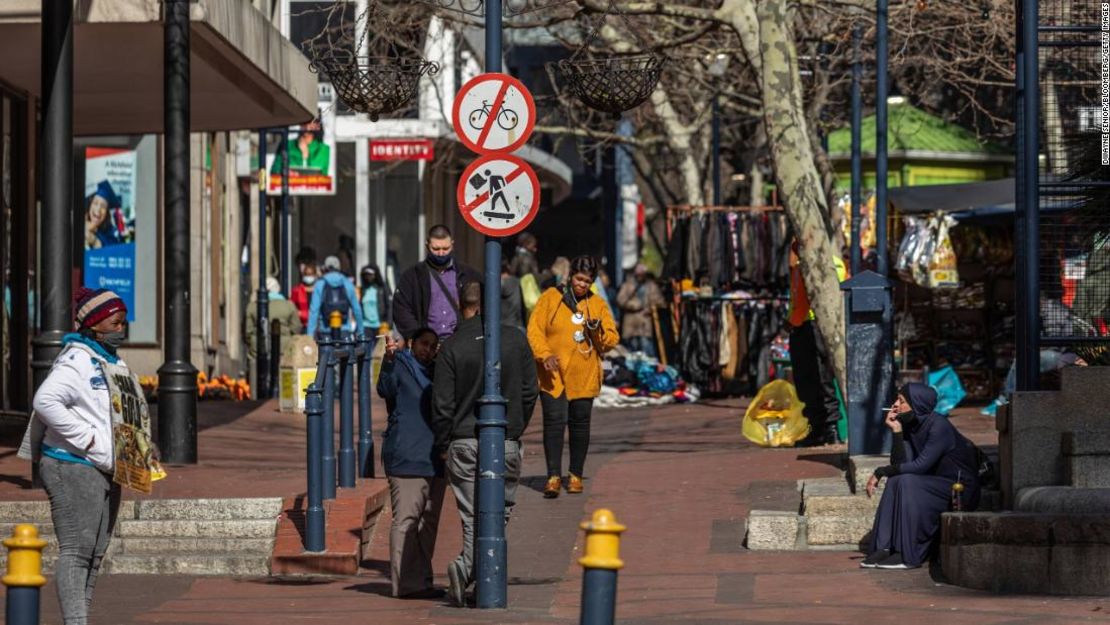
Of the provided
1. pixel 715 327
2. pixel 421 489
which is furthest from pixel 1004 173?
pixel 421 489

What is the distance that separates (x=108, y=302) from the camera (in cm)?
898

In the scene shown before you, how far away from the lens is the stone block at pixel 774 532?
1274cm

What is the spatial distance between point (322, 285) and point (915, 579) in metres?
13.5

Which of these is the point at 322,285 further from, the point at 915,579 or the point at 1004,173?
the point at 1004,173

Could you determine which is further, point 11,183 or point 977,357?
point 977,357

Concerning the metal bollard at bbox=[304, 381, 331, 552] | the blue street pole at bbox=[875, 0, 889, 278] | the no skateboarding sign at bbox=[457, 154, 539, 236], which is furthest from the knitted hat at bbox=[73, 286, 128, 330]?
the blue street pole at bbox=[875, 0, 889, 278]

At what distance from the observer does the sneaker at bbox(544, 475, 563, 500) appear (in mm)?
14836

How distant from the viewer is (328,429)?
12.8 m

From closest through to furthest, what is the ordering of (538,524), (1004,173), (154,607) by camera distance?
(154,607) < (538,524) < (1004,173)

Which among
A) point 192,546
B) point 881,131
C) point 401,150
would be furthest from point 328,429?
point 401,150

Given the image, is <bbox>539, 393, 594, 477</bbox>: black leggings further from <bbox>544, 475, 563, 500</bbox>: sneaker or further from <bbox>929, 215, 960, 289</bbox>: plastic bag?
<bbox>929, 215, 960, 289</bbox>: plastic bag

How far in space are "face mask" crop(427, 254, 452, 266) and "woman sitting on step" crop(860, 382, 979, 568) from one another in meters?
2.99

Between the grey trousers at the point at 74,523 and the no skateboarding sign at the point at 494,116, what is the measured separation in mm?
2785

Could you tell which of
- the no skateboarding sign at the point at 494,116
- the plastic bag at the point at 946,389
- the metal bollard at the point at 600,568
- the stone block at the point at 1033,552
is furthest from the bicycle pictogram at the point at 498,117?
the plastic bag at the point at 946,389
